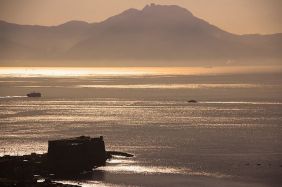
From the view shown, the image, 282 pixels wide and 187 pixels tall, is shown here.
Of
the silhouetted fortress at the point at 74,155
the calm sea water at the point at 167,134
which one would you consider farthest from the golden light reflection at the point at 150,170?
the silhouetted fortress at the point at 74,155

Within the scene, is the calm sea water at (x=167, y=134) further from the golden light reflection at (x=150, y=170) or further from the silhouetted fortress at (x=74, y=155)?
the silhouetted fortress at (x=74, y=155)

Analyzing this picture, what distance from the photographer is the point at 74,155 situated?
67688 millimetres

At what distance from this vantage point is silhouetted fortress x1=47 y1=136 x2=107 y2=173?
218 ft

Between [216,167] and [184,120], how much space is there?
51.9 metres

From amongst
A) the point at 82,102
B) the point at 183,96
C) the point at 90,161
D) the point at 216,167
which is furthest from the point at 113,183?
the point at 183,96

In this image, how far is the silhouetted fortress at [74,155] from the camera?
66.5 meters

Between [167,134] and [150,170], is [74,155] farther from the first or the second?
[167,134]

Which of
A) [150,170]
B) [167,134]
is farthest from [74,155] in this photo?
[167,134]

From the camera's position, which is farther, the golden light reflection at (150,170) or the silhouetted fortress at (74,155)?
the golden light reflection at (150,170)

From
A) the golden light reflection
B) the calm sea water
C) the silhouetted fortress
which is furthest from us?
the golden light reflection

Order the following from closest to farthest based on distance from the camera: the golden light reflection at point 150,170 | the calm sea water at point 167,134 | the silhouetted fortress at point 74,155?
the calm sea water at point 167,134
the silhouetted fortress at point 74,155
the golden light reflection at point 150,170

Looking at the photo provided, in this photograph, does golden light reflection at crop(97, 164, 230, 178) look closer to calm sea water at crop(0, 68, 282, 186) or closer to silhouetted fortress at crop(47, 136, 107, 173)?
calm sea water at crop(0, 68, 282, 186)

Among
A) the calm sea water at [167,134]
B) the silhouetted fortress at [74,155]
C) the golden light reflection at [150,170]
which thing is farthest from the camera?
the golden light reflection at [150,170]

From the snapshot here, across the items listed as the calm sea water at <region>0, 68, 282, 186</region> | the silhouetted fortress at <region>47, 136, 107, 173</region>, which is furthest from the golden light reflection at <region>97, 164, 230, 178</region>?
the silhouetted fortress at <region>47, 136, 107, 173</region>
